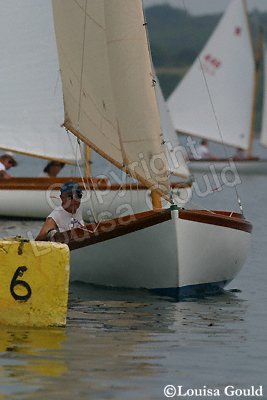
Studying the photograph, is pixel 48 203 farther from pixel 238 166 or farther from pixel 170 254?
pixel 238 166

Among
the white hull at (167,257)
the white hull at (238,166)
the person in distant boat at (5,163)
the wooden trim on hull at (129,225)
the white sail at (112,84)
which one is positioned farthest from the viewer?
the white hull at (238,166)

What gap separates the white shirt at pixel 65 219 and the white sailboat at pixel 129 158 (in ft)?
0.36

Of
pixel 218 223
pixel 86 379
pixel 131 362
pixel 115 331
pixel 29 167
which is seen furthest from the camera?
pixel 29 167

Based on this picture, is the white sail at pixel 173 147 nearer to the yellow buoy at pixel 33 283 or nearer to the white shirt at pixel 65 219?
the white shirt at pixel 65 219

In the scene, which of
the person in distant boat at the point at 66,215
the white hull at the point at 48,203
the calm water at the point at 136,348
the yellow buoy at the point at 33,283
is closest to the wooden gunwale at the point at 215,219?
the calm water at the point at 136,348

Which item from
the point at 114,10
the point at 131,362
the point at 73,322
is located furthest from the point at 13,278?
the point at 114,10

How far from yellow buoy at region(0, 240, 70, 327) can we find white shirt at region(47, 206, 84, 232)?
3281mm

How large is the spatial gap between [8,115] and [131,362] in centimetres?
1813

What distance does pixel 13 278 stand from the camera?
55.6ft

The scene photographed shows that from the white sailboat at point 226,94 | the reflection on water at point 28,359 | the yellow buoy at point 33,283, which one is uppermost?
the white sailboat at point 226,94

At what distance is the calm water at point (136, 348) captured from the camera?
13.8 meters

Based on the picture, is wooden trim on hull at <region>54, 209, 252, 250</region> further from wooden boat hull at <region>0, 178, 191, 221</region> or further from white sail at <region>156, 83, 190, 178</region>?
white sail at <region>156, 83, 190, 178</region>

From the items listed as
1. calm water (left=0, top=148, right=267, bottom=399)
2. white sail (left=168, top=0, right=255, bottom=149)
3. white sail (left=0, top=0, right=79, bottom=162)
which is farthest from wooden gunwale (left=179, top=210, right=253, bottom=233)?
white sail (left=168, top=0, right=255, bottom=149)

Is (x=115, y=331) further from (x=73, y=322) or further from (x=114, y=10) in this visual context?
(x=114, y=10)
